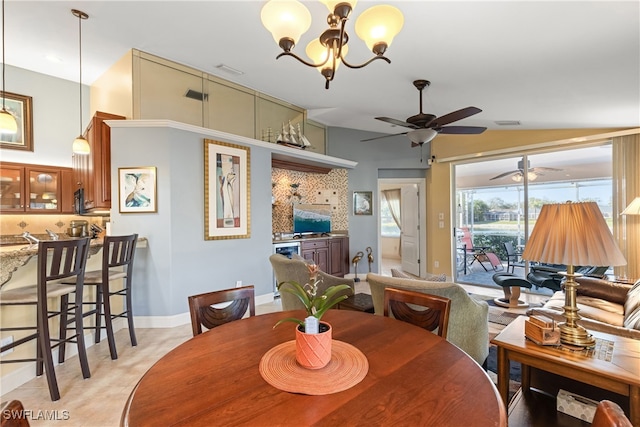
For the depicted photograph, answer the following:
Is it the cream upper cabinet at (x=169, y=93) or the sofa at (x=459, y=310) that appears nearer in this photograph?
the sofa at (x=459, y=310)

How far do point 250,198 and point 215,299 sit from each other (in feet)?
9.15

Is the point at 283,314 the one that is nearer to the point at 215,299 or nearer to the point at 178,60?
the point at 215,299

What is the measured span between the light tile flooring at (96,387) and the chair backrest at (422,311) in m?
1.90

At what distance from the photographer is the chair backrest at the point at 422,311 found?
61.6 inches

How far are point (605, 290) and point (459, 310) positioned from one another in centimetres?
209

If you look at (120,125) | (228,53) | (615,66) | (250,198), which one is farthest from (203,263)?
(615,66)

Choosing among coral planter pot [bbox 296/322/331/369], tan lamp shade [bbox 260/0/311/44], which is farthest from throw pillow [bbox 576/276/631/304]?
tan lamp shade [bbox 260/0/311/44]

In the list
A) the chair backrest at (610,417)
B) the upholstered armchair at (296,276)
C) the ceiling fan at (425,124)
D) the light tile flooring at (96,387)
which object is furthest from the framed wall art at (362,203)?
the chair backrest at (610,417)

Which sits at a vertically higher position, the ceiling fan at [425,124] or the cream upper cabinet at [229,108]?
the cream upper cabinet at [229,108]

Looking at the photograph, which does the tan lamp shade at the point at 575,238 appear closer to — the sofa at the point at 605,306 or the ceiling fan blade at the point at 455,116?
the sofa at the point at 605,306

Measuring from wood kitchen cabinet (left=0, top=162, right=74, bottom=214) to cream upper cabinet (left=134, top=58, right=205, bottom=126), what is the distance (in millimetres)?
2711

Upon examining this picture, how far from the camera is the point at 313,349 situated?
105 centimetres

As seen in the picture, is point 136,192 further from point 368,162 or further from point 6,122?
point 368,162

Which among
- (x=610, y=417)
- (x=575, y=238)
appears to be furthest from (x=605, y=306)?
(x=610, y=417)
